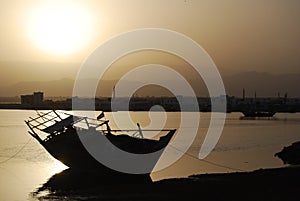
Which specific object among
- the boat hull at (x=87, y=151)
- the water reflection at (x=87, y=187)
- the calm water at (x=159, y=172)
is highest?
the boat hull at (x=87, y=151)

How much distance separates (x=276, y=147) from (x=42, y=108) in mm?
137421

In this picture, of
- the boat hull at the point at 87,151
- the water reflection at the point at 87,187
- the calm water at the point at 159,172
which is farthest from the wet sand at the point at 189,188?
the calm water at the point at 159,172

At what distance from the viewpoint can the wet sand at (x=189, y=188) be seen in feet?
65.6

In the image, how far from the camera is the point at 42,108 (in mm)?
174500

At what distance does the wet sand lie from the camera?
20.0 metres

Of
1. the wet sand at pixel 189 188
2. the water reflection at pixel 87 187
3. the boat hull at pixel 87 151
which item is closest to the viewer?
the wet sand at pixel 189 188

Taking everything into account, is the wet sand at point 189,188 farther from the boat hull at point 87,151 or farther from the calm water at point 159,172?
the calm water at point 159,172

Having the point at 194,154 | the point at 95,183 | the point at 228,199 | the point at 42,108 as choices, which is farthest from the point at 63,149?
the point at 42,108

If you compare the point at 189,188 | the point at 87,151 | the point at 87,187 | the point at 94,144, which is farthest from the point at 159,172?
the point at 189,188

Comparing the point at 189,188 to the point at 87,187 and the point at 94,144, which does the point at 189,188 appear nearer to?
the point at 87,187

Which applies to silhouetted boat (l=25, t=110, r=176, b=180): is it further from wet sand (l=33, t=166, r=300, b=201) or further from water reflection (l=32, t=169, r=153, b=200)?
wet sand (l=33, t=166, r=300, b=201)

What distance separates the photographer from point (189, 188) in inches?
861

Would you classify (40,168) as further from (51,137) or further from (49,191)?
(49,191)

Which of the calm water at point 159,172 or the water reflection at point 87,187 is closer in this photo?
the water reflection at point 87,187
